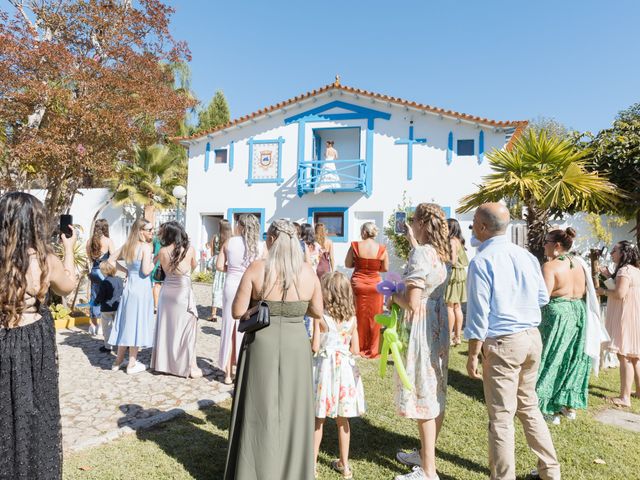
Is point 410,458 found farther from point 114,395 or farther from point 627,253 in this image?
point 627,253

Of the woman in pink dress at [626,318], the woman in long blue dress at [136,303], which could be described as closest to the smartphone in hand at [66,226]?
the woman in long blue dress at [136,303]

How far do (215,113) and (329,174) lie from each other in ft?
68.8

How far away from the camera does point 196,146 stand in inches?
674

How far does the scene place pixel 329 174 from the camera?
15.5 m

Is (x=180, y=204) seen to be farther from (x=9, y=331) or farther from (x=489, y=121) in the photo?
(x=9, y=331)

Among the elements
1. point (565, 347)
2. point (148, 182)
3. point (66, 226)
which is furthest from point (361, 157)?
point (66, 226)

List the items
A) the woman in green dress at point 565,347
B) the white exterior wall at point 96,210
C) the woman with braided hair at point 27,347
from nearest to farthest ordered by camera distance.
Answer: the woman with braided hair at point 27,347
the woman in green dress at point 565,347
the white exterior wall at point 96,210

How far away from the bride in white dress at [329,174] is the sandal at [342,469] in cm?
1228

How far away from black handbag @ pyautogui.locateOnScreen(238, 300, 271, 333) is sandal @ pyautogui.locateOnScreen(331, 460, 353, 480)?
4.48 feet

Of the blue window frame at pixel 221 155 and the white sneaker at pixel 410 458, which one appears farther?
the blue window frame at pixel 221 155

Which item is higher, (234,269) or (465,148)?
(465,148)

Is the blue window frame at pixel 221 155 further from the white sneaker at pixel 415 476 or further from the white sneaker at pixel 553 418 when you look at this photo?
the white sneaker at pixel 415 476

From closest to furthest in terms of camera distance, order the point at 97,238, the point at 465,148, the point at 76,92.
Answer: the point at 97,238
the point at 76,92
the point at 465,148

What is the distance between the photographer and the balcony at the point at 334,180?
587 inches
